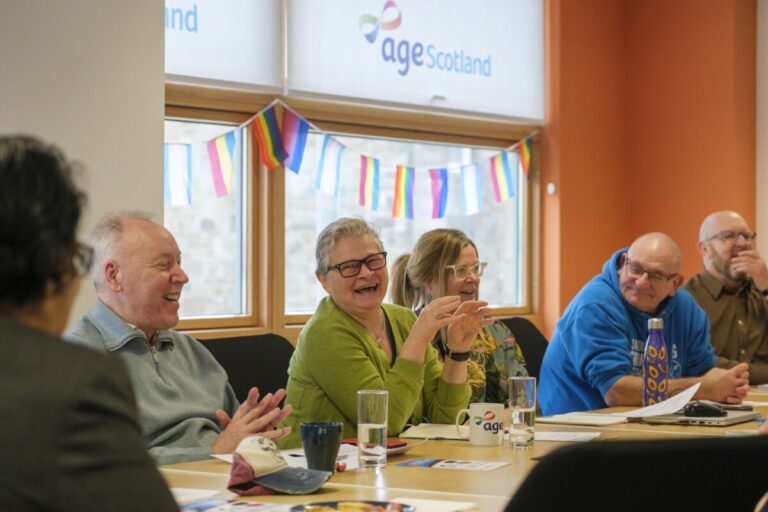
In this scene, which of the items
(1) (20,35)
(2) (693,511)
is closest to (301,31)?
(1) (20,35)

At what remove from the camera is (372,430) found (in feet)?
7.40

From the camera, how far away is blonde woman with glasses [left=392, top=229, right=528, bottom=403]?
3.55 meters

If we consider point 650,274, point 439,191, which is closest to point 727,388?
point 650,274

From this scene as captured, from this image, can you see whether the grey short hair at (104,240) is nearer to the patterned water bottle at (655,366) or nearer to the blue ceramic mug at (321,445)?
the blue ceramic mug at (321,445)

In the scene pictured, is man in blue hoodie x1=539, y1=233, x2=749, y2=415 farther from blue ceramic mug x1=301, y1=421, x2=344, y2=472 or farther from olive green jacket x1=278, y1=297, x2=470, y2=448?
blue ceramic mug x1=301, y1=421, x2=344, y2=472

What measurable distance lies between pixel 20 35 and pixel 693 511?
2.88m

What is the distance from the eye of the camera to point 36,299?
102 centimetres

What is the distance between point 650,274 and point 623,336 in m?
0.25

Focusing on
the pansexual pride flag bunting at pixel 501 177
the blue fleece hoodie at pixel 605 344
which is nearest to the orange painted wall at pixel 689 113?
the pansexual pride flag bunting at pixel 501 177

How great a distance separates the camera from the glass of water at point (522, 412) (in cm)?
253

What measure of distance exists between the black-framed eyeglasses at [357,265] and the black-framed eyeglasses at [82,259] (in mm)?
1882

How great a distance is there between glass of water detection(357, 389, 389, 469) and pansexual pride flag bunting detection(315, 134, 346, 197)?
3080 millimetres

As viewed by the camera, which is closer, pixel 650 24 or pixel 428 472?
pixel 428 472

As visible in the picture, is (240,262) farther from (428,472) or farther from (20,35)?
(428,472)
